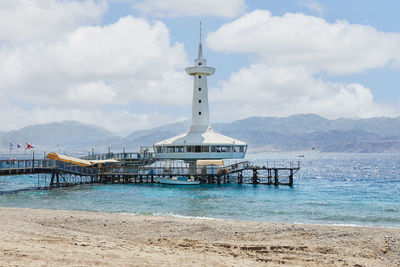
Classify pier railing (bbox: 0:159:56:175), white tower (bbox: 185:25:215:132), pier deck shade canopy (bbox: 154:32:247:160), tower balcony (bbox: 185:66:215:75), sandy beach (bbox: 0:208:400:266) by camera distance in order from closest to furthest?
sandy beach (bbox: 0:208:400:266)
pier railing (bbox: 0:159:56:175)
pier deck shade canopy (bbox: 154:32:247:160)
tower balcony (bbox: 185:66:215:75)
white tower (bbox: 185:25:215:132)

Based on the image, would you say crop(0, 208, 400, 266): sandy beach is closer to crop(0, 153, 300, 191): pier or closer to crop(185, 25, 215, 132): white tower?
crop(0, 153, 300, 191): pier

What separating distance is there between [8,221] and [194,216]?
449 inches

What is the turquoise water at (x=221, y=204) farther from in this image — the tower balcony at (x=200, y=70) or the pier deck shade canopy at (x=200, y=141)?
the tower balcony at (x=200, y=70)

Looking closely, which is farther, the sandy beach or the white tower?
the white tower

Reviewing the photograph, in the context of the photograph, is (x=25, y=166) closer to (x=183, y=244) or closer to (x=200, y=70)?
(x=200, y=70)

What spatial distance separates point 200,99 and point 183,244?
136ft

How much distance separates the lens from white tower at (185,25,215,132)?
57.2 metres

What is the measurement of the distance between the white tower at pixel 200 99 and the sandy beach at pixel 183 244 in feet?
113

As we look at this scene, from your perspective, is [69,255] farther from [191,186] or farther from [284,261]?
[191,186]

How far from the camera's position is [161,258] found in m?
13.8

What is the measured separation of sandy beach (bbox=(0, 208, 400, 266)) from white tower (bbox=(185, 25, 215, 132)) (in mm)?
34327

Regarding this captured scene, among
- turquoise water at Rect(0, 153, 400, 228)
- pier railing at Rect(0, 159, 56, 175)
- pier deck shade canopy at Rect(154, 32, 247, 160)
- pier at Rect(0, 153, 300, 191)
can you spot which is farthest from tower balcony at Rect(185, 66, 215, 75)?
pier railing at Rect(0, 159, 56, 175)

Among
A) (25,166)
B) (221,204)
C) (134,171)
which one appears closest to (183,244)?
(221,204)

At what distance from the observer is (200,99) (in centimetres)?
5728
